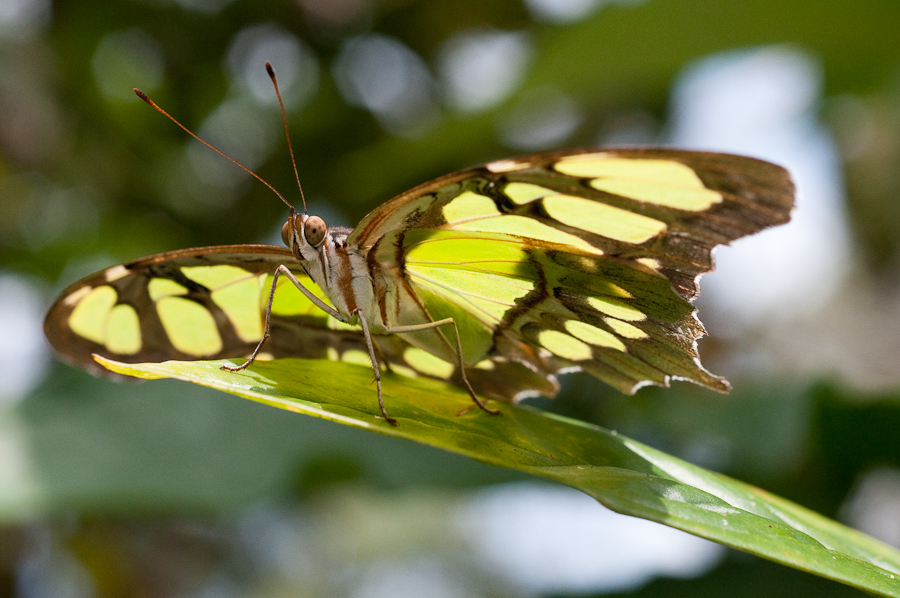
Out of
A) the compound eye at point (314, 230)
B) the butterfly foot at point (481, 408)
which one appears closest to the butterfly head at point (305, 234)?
the compound eye at point (314, 230)

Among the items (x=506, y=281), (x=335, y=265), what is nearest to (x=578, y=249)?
(x=506, y=281)

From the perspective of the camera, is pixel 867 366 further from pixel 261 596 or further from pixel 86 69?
pixel 86 69

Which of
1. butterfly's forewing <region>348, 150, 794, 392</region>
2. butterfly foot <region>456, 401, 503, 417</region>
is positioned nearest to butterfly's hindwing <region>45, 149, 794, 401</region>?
butterfly's forewing <region>348, 150, 794, 392</region>

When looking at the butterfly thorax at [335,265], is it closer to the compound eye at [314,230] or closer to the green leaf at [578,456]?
the compound eye at [314,230]

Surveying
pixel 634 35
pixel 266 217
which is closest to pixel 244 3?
pixel 266 217

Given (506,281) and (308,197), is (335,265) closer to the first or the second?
(506,281)

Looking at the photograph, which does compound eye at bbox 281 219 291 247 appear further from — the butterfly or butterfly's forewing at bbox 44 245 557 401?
butterfly's forewing at bbox 44 245 557 401

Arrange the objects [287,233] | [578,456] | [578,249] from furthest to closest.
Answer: [287,233], [578,249], [578,456]
